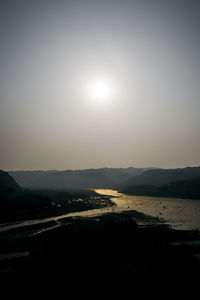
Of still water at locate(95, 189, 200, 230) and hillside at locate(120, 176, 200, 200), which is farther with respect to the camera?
hillside at locate(120, 176, 200, 200)

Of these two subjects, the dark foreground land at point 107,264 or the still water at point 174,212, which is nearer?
the dark foreground land at point 107,264

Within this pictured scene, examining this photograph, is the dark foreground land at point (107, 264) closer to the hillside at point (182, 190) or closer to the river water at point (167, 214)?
the river water at point (167, 214)

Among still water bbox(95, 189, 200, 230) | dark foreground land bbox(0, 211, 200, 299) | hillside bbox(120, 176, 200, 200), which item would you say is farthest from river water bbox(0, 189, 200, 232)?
hillside bbox(120, 176, 200, 200)

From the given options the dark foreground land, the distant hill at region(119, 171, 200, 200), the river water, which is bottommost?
the river water

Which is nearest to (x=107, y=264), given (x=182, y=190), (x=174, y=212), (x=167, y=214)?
(x=167, y=214)

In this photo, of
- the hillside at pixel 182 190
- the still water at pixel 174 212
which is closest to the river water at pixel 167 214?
the still water at pixel 174 212

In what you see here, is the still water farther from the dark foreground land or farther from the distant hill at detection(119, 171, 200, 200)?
the distant hill at detection(119, 171, 200, 200)

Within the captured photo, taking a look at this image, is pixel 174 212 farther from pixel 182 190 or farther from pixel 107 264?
pixel 182 190

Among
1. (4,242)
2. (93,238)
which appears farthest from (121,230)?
(4,242)

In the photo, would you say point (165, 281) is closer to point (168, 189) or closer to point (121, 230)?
point (121, 230)
